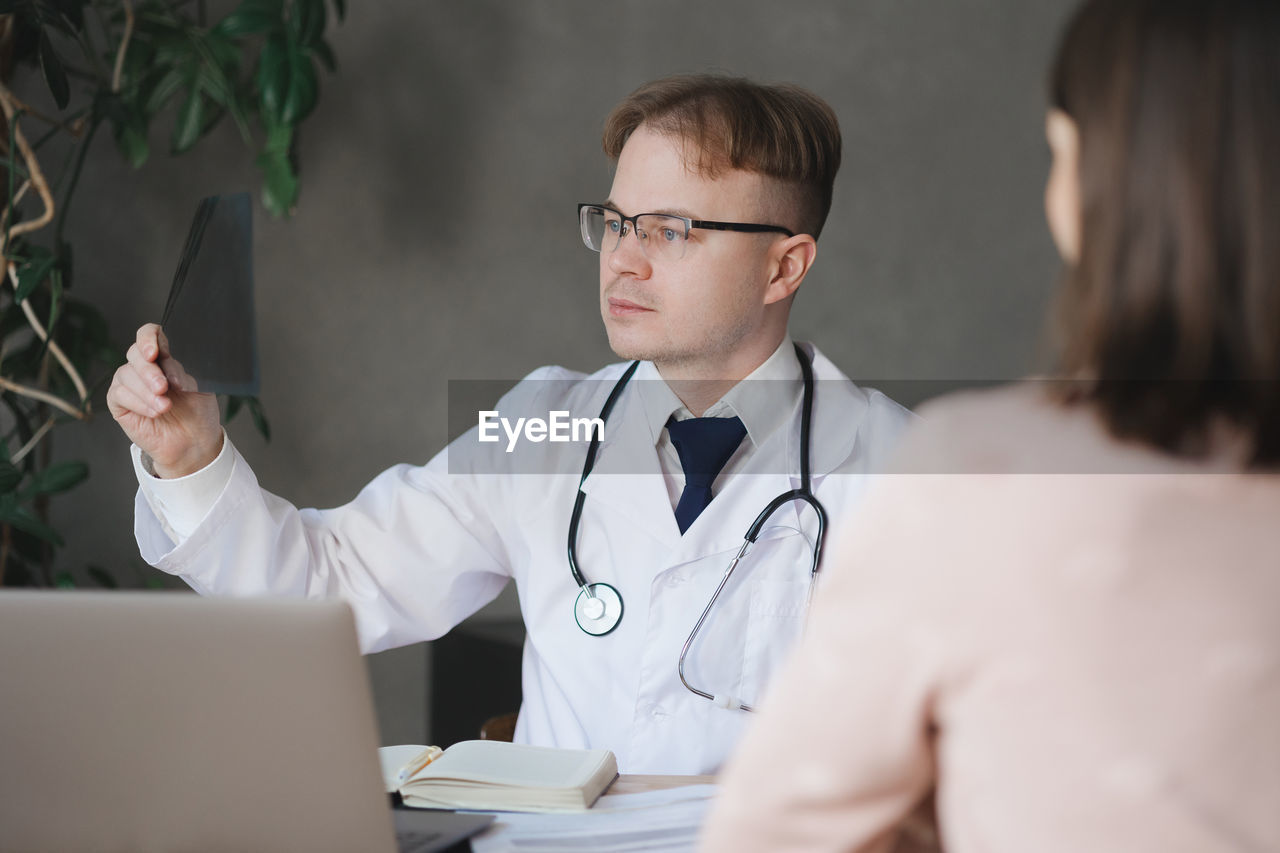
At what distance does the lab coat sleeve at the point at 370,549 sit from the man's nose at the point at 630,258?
36 cm

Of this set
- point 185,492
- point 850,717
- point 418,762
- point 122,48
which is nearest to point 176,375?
point 185,492

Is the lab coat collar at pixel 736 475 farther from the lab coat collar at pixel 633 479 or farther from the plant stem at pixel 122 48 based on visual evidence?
the plant stem at pixel 122 48

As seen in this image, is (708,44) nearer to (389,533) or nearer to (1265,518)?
(389,533)

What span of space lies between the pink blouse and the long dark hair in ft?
0.10

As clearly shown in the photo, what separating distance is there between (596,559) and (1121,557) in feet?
3.31

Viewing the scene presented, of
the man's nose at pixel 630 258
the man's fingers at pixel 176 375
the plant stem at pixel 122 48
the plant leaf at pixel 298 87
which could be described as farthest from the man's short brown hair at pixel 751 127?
the plant stem at pixel 122 48

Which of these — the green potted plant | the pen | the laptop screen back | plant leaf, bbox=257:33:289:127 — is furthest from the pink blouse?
plant leaf, bbox=257:33:289:127

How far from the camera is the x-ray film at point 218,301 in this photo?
115 cm

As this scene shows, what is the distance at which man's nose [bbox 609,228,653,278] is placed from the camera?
1.58m

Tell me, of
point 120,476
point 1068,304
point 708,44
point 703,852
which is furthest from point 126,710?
point 708,44

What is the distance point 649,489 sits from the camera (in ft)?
5.02

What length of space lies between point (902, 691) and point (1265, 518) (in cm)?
20

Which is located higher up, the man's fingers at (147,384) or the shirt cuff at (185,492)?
the man's fingers at (147,384)

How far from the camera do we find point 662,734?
55.4 inches
